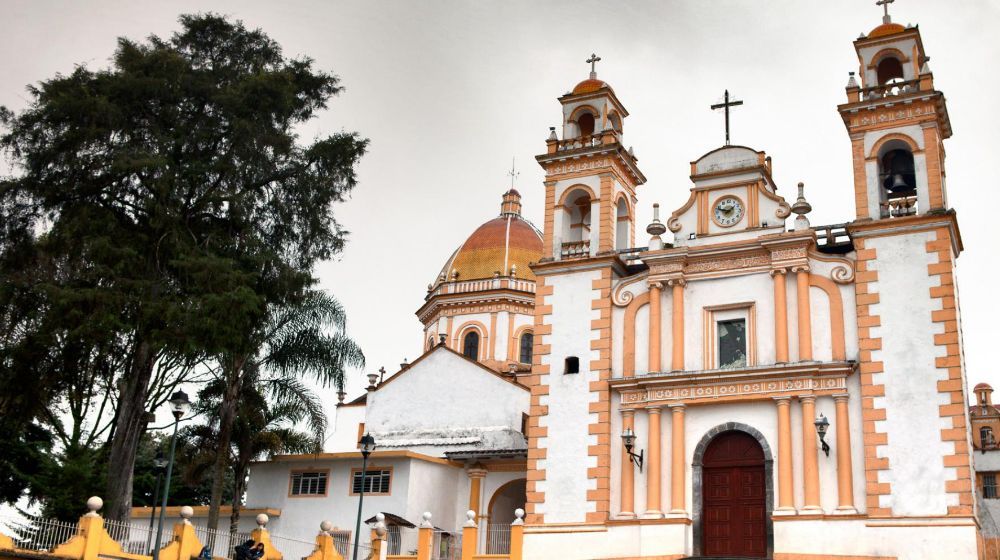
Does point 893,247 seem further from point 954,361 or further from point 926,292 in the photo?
point 954,361

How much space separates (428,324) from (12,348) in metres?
21.1

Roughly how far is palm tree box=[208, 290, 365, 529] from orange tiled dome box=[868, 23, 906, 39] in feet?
49.8

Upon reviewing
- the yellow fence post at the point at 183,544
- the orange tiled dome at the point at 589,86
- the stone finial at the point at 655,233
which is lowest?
the yellow fence post at the point at 183,544

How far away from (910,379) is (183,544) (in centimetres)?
1479

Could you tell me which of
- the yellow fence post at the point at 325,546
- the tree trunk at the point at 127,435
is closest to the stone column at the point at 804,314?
the yellow fence post at the point at 325,546

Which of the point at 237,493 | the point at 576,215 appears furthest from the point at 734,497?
the point at 237,493

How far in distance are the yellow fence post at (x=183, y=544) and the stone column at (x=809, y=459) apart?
12310 millimetres

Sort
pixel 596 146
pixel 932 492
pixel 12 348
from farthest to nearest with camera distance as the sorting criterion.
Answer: pixel 596 146 < pixel 12 348 < pixel 932 492

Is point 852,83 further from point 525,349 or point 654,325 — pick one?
point 525,349

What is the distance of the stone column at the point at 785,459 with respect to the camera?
22.7m

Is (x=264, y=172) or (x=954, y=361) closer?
(x=954, y=361)

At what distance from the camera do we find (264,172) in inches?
1000

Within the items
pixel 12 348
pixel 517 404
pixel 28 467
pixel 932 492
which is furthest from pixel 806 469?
pixel 28 467

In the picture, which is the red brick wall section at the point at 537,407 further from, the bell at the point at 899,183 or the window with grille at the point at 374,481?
the bell at the point at 899,183
